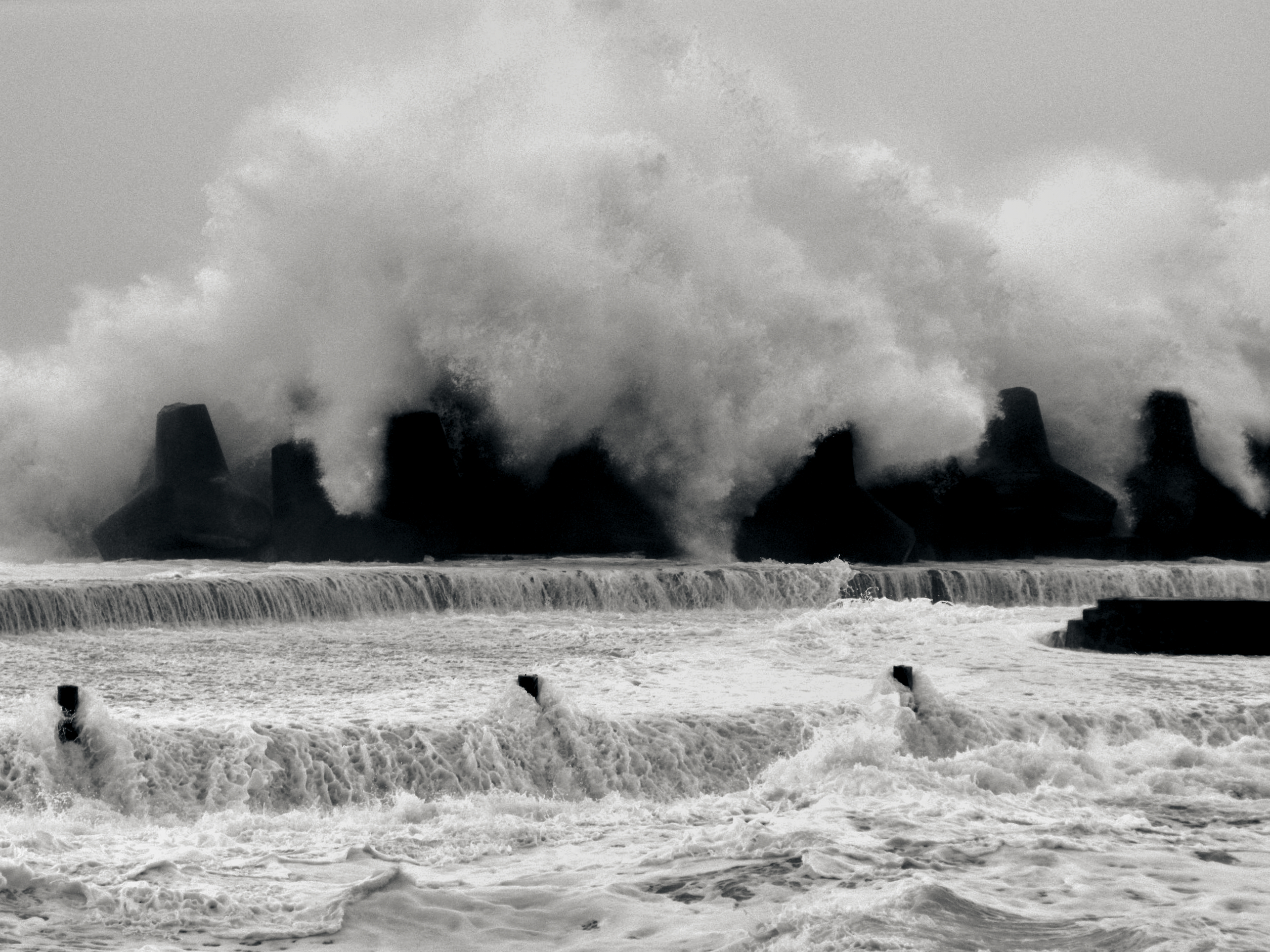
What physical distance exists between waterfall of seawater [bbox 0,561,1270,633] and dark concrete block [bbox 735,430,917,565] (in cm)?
381

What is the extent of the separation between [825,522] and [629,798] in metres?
16.4

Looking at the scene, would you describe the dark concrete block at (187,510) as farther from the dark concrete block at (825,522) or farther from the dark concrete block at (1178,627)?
the dark concrete block at (1178,627)

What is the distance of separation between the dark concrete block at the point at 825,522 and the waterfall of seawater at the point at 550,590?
3808 mm

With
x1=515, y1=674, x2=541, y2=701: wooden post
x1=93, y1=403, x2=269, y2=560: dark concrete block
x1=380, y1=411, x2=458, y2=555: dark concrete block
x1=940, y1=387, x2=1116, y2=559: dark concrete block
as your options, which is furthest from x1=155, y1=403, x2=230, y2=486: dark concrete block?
x1=515, y1=674, x2=541, y2=701: wooden post

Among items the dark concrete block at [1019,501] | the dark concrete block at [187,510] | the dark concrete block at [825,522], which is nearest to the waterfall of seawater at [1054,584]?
the dark concrete block at [825,522]

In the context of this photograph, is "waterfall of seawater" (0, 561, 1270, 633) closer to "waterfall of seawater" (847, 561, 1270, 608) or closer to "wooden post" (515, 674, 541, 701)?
"waterfall of seawater" (847, 561, 1270, 608)

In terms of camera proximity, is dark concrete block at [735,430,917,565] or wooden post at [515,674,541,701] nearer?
wooden post at [515,674,541,701]

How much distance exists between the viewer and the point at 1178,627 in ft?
38.4

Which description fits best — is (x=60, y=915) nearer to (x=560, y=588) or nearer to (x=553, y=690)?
(x=553, y=690)

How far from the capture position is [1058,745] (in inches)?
296

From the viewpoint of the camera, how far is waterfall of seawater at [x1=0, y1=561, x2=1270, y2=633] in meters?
12.9

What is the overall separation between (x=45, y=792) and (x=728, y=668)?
16.8 ft

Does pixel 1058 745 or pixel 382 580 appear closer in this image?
pixel 1058 745

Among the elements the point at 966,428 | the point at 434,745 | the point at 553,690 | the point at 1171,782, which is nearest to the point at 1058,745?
the point at 1171,782
